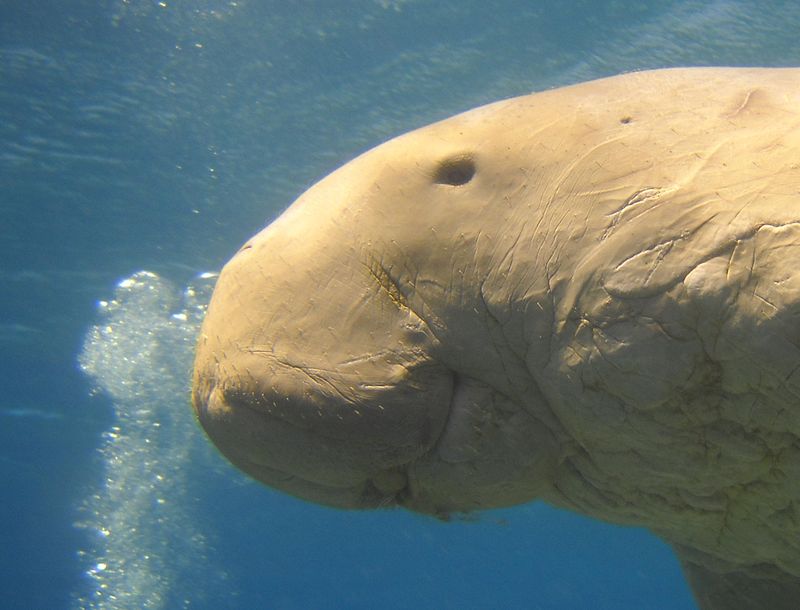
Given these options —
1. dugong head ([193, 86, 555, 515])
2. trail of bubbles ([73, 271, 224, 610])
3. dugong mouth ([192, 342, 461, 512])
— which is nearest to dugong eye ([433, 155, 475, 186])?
dugong head ([193, 86, 555, 515])

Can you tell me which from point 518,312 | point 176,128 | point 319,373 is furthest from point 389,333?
→ point 176,128

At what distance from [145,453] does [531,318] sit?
24.0 m

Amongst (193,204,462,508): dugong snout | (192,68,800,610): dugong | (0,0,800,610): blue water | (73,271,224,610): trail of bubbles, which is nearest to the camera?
(192,68,800,610): dugong

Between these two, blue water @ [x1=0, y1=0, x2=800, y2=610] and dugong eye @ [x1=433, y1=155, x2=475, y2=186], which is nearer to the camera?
dugong eye @ [x1=433, y1=155, x2=475, y2=186]

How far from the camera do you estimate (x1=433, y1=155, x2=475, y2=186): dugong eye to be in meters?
1.68

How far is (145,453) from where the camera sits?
23375mm

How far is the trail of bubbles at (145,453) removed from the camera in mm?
16219

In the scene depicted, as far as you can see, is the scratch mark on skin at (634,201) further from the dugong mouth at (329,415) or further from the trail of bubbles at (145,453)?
the trail of bubbles at (145,453)

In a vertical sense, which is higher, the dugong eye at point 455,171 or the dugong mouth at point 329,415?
the dugong eye at point 455,171

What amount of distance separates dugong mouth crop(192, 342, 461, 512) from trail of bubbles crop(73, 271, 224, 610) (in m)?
11.2

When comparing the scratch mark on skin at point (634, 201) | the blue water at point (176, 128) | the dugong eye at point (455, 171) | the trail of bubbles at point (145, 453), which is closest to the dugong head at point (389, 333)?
the dugong eye at point (455, 171)

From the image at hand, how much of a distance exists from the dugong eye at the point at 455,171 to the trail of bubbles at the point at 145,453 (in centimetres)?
1147

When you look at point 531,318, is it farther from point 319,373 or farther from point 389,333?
point 319,373

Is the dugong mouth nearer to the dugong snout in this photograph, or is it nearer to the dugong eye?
the dugong snout
